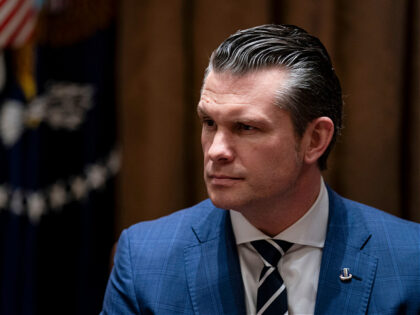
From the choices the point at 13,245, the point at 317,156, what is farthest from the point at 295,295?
the point at 13,245

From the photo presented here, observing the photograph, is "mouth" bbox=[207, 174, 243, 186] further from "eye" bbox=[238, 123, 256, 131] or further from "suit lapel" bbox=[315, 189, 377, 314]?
"suit lapel" bbox=[315, 189, 377, 314]

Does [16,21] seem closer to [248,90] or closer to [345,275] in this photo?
[248,90]

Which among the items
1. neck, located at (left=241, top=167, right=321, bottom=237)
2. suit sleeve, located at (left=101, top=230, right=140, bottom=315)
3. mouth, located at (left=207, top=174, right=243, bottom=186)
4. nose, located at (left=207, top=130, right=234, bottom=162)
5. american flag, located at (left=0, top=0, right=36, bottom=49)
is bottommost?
suit sleeve, located at (left=101, top=230, right=140, bottom=315)

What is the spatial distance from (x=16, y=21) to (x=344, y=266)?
1.50m

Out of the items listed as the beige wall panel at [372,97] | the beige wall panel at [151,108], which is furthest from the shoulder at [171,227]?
the beige wall panel at [372,97]

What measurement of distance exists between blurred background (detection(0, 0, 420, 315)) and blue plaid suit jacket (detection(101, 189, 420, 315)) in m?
0.52

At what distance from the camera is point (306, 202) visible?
140cm

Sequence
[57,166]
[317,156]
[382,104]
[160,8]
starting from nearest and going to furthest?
[317,156] → [382,104] → [160,8] → [57,166]

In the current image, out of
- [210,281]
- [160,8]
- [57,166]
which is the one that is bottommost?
[210,281]

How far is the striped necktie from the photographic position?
1.28 m

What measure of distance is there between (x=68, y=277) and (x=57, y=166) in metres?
0.45

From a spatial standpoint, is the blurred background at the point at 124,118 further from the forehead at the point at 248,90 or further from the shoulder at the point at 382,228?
the forehead at the point at 248,90

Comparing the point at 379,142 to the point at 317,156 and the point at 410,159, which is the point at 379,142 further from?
the point at 317,156

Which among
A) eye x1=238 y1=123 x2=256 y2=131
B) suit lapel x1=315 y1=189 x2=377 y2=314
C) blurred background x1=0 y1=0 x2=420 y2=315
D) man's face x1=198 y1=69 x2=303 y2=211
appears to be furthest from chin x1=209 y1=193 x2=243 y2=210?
blurred background x1=0 y1=0 x2=420 y2=315
